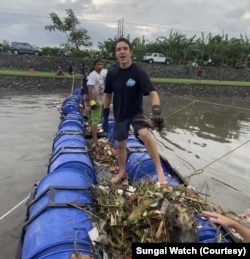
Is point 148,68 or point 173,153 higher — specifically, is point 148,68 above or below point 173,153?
below

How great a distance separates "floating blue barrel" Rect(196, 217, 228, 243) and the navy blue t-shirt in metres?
2.44

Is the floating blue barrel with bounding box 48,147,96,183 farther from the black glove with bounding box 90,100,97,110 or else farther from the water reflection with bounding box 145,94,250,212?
the black glove with bounding box 90,100,97,110

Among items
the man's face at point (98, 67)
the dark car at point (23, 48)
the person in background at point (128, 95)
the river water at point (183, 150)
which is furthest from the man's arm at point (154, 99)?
the dark car at point (23, 48)

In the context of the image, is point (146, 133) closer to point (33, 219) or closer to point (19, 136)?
point (33, 219)

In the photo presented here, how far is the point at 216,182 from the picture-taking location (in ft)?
26.7

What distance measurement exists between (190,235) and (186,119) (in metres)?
14.9

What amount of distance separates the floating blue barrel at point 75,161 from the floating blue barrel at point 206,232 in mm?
1822

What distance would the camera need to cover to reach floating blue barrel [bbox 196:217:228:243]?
3494 mm

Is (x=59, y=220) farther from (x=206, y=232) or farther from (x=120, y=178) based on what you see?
(x=120, y=178)

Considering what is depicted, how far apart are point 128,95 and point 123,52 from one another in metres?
0.63

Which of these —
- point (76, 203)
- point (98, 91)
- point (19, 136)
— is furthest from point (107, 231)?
point (19, 136)

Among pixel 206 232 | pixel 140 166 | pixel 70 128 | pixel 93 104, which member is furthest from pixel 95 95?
pixel 206 232

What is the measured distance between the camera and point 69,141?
6836 millimetres

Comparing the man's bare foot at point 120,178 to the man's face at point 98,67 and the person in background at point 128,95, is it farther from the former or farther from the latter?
the man's face at point 98,67
